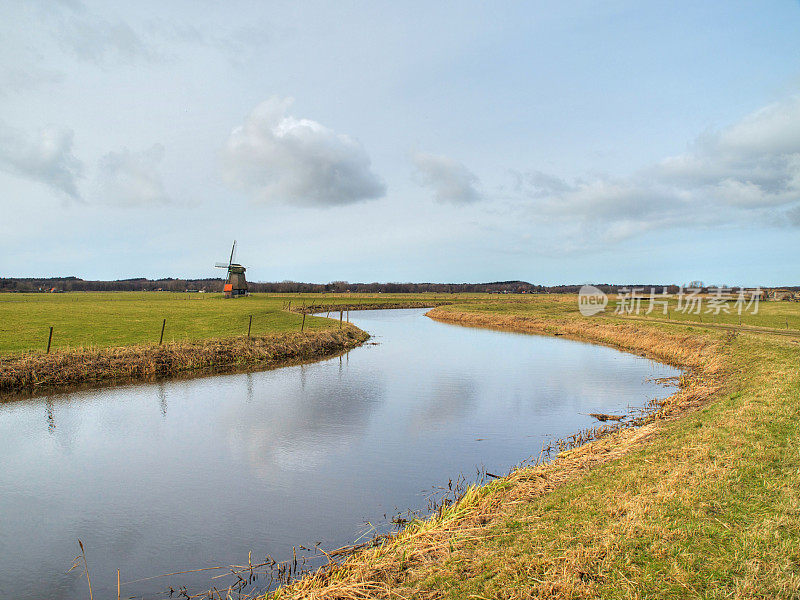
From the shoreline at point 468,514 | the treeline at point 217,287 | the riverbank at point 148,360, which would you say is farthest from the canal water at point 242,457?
the treeline at point 217,287

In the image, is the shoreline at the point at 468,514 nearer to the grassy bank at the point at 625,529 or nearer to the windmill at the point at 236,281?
the grassy bank at the point at 625,529

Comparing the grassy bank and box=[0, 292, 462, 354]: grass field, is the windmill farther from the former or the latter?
the grassy bank

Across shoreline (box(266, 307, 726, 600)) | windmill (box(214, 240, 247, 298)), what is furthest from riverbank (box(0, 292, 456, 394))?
windmill (box(214, 240, 247, 298))

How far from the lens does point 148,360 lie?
23.1m

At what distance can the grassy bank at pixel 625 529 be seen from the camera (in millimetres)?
4949

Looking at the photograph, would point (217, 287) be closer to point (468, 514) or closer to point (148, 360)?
point (148, 360)

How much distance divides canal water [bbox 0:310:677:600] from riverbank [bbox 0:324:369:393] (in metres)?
2.22

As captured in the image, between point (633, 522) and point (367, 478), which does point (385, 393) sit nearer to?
point (367, 478)

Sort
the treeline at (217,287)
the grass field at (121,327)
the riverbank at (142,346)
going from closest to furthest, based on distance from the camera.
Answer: the riverbank at (142,346) < the grass field at (121,327) < the treeline at (217,287)

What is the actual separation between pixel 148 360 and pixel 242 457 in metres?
13.9

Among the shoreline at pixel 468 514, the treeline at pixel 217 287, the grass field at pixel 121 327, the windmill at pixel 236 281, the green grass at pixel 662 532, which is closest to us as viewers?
the green grass at pixel 662 532

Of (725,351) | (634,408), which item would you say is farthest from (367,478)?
(725,351)

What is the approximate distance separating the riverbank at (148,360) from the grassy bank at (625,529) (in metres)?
19.6

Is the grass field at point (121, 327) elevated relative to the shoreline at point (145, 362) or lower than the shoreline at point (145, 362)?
elevated
